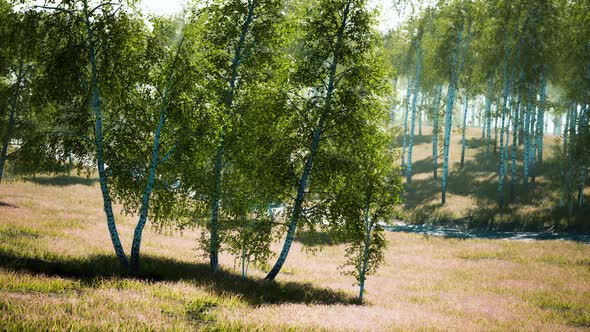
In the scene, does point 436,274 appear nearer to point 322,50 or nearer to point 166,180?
point 322,50

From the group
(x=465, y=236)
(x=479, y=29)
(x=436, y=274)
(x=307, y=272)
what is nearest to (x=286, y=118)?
(x=307, y=272)

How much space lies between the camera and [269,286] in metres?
13.2

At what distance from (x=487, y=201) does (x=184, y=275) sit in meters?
26.6

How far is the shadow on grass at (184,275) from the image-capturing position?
34.2 ft

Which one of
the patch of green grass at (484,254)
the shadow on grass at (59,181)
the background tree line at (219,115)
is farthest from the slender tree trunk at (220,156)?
the shadow on grass at (59,181)

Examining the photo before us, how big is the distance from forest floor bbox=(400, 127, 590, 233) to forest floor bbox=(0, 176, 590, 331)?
15.3 ft

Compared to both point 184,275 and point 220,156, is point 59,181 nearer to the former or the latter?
point 220,156

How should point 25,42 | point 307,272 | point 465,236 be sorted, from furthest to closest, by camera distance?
point 465,236
point 307,272
point 25,42

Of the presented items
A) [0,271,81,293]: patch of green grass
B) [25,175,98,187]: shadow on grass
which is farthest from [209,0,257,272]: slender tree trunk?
[25,175,98,187]: shadow on grass

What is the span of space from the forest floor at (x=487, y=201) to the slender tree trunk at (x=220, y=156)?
2108 cm

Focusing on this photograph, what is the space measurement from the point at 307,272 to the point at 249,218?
482cm

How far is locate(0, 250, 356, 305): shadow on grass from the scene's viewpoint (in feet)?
34.2

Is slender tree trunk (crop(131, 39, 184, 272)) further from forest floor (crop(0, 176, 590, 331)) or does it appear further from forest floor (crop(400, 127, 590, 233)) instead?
forest floor (crop(400, 127, 590, 233))

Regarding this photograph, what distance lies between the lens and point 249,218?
14586mm
